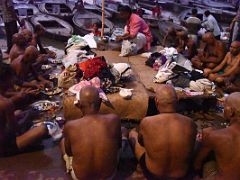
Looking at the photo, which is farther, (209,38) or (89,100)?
(209,38)

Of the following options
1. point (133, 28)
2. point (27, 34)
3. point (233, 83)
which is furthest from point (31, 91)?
point (233, 83)

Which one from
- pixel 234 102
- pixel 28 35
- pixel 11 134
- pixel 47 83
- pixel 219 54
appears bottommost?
pixel 47 83

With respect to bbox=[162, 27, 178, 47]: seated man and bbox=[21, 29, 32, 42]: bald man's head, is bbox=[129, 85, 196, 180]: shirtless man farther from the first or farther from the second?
bbox=[162, 27, 178, 47]: seated man

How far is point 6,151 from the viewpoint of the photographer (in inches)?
159

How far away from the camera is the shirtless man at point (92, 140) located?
320cm

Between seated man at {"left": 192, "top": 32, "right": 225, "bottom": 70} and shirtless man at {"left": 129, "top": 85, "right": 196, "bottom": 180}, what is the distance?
411 centimetres

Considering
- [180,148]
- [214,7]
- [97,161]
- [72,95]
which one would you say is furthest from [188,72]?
[214,7]

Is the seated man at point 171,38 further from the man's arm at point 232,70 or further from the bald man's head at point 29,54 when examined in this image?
the bald man's head at point 29,54

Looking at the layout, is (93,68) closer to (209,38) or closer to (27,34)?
(27,34)

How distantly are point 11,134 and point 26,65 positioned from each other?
2284 millimetres

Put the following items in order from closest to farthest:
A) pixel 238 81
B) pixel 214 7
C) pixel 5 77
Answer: pixel 5 77 < pixel 238 81 < pixel 214 7

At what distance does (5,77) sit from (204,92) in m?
3.39

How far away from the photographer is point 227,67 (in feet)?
21.5

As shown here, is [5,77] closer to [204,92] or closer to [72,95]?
[72,95]
